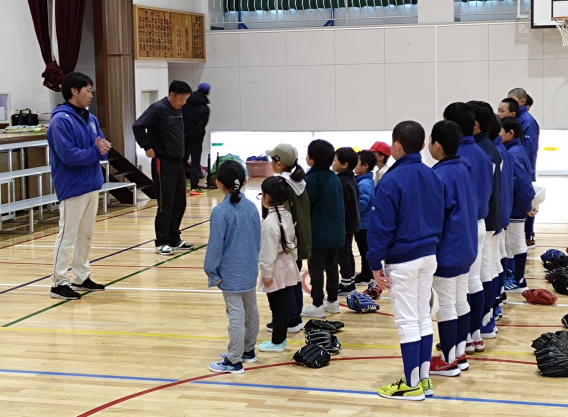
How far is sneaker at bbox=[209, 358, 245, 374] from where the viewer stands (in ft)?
15.7

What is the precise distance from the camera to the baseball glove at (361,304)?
6.11m

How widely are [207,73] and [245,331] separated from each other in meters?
12.2

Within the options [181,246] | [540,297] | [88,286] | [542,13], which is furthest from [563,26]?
[88,286]

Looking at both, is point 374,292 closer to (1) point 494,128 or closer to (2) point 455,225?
(1) point 494,128

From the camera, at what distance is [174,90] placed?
27.1ft

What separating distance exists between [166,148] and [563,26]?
8814mm

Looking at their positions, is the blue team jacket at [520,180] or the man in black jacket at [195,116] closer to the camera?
the blue team jacket at [520,180]

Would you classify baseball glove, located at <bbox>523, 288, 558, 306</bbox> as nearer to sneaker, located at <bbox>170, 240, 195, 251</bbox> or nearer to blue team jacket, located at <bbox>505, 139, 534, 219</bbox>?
blue team jacket, located at <bbox>505, 139, 534, 219</bbox>

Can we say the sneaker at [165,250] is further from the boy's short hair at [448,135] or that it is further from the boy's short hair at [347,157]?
the boy's short hair at [448,135]

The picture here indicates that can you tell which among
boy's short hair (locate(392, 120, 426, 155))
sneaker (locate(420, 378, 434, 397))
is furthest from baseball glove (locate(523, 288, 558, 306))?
boy's short hair (locate(392, 120, 426, 155))

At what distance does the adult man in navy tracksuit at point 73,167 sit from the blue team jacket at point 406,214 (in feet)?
10.3

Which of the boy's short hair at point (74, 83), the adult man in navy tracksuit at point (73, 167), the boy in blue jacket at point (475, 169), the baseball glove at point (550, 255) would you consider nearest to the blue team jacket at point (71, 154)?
the adult man in navy tracksuit at point (73, 167)

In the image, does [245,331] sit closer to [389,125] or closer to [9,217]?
[9,217]

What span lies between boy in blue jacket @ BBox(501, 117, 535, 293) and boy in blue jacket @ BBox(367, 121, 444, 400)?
2200 mm
